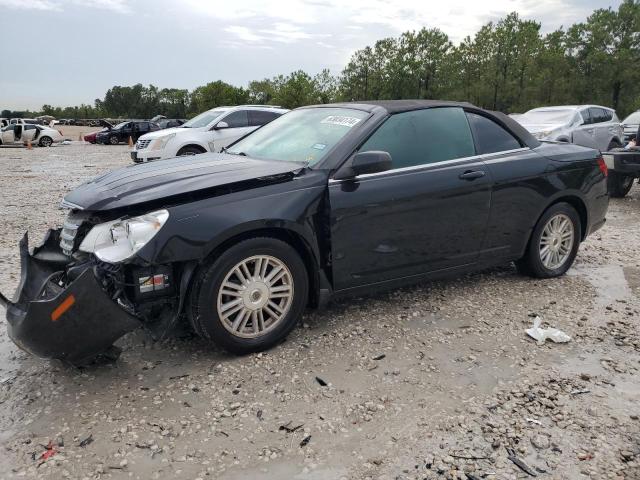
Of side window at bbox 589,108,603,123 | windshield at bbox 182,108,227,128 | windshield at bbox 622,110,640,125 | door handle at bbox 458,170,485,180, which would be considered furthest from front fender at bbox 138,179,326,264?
windshield at bbox 622,110,640,125

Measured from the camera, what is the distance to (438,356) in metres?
3.46

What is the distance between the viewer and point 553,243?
4.88 metres

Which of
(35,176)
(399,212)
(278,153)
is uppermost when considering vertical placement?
(278,153)

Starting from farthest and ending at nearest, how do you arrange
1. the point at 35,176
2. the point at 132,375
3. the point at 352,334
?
the point at 35,176 < the point at 352,334 < the point at 132,375

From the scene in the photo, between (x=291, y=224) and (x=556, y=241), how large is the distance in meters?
2.82

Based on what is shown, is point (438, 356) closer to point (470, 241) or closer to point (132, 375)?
point (470, 241)

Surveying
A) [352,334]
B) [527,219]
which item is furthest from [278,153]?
[527,219]

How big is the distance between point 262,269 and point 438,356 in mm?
1289

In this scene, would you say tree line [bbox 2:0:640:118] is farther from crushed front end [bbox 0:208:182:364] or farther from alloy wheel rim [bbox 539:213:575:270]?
crushed front end [bbox 0:208:182:364]

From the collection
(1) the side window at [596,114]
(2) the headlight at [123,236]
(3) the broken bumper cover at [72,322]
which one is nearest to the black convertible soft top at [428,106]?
(2) the headlight at [123,236]

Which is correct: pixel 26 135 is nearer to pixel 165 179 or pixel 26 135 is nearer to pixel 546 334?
pixel 165 179

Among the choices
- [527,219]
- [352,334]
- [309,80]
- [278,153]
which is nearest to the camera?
[352,334]

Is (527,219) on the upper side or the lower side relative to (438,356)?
upper

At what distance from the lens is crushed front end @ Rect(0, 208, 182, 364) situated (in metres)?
2.78
